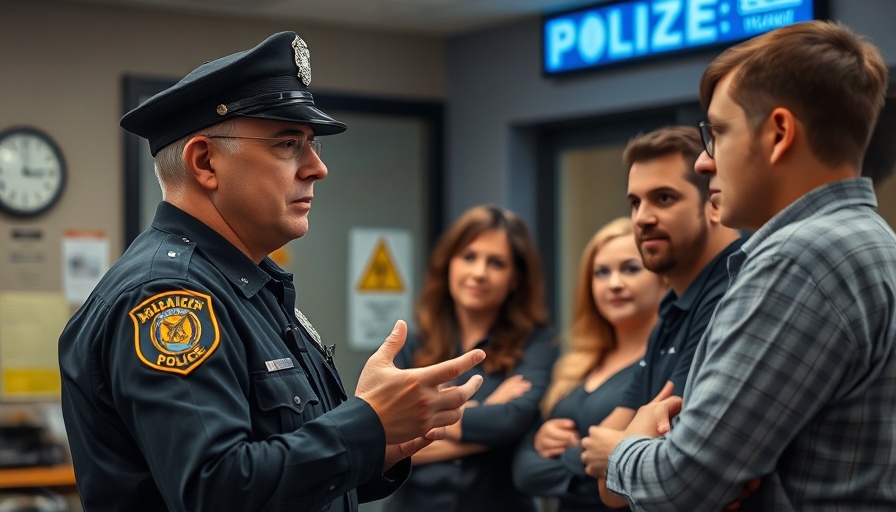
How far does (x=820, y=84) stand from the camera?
4.32ft

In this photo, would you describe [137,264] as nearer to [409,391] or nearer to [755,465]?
[409,391]

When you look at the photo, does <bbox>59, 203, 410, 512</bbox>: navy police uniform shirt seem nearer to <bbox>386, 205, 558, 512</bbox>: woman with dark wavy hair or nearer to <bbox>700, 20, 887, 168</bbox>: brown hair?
<bbox>700, 20, 887, 168</bbox>: brown hair

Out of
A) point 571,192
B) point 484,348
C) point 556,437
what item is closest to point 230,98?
point 556,437

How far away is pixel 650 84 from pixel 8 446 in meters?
2.65

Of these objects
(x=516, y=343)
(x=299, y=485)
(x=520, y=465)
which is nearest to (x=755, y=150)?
(x=299, y=485)

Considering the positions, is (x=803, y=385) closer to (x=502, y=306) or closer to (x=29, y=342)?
(x=502, y=306)

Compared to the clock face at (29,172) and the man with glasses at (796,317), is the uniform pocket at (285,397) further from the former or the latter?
the clock face at (29,172)

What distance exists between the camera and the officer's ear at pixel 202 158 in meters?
1.56

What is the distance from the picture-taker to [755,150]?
4.46 ft

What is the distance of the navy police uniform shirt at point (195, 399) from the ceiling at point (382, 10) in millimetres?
2821

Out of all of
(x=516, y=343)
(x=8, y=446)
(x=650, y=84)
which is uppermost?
(x=650, y=84)

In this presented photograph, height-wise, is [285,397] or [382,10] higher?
[382,10]

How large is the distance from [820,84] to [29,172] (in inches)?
135

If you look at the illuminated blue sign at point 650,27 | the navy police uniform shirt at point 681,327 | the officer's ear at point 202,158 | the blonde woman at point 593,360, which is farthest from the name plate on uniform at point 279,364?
the illuminated blue sign at point 650,27
